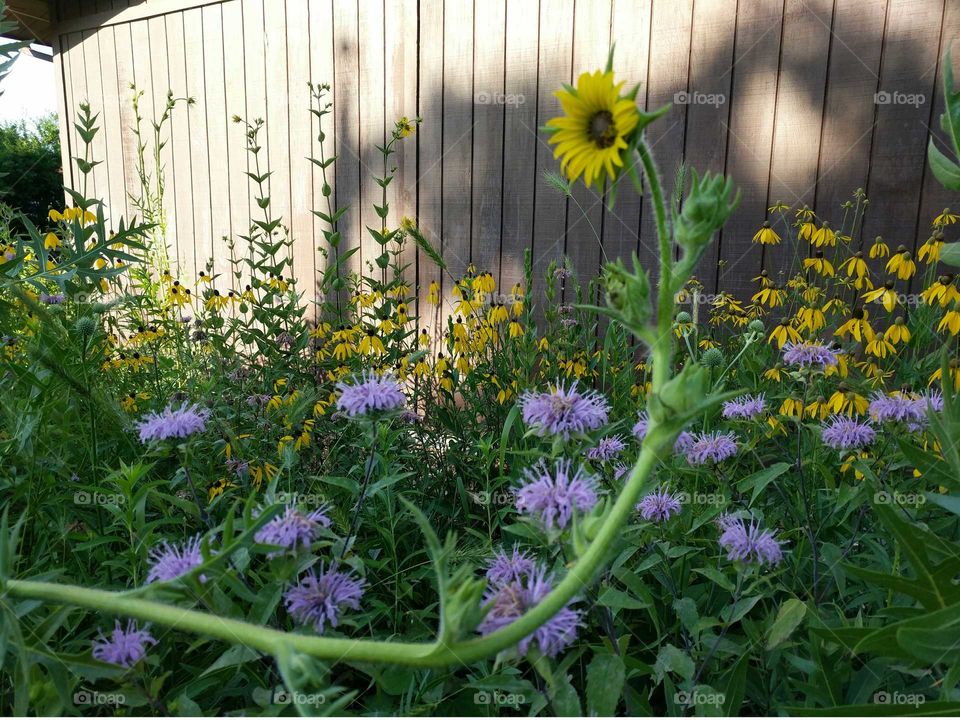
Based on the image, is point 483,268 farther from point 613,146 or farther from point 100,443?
point 613,146

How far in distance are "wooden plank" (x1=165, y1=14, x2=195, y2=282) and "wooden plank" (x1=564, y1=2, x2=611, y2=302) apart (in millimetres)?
2928

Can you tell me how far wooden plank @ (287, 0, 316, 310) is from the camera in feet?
13.6

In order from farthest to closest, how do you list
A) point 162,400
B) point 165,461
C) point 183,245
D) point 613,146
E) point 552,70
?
1. point 183,245
2. point 552,70
3. point 162,400
4. point 165,461
5. point 613,146

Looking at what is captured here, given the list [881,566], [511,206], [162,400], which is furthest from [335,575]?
[511,206]

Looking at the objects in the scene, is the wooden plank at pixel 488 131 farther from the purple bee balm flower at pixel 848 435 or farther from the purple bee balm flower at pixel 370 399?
the purple bee balm flower at pixel 370 399

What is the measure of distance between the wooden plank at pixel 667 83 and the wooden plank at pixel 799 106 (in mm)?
409

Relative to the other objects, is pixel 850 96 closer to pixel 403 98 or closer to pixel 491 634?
pixel 403 98

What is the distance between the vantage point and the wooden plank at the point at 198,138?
4.66 m

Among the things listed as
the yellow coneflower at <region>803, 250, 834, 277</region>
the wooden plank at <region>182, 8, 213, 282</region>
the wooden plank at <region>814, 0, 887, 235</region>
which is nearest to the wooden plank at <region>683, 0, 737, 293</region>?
the wooden plank at <region>814, 0, 887, 235</region>

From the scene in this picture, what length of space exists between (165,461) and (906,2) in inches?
124

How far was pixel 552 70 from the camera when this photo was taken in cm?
332

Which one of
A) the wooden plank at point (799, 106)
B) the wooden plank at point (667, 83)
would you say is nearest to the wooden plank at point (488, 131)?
the wooden plank at point (667, 83)

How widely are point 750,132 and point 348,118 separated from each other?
2373mm

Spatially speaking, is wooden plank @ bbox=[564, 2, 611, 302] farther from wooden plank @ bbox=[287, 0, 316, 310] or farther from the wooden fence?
wooden plank @ bbox=[287, 0, 316, 310]
